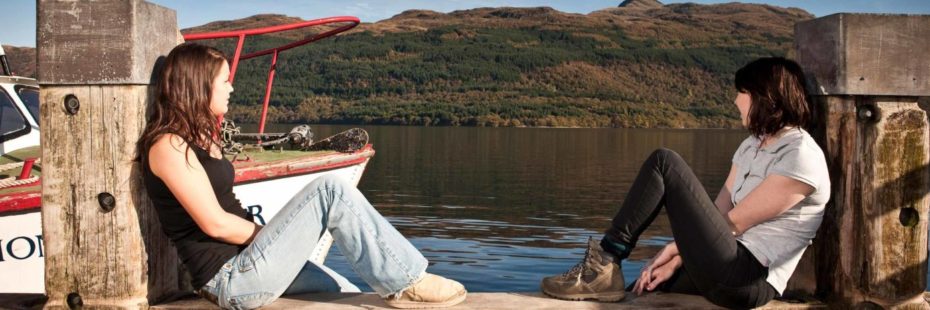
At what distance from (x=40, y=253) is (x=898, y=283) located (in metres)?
5.81

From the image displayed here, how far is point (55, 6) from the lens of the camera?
3.59 metres

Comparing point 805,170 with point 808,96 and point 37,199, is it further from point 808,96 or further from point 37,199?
point 37,199

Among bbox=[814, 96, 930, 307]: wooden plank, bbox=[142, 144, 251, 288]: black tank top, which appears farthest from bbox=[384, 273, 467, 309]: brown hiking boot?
bbox=[814, 96, 930, 307]: wooden plank

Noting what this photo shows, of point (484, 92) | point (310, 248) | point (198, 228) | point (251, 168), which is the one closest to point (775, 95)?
point (310, 248)

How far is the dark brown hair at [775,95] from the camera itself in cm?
374

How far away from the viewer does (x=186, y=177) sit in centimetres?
343

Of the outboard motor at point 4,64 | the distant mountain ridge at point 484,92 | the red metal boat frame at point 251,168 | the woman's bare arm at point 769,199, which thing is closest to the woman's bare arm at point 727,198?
the woman's bare arm at point 769,199

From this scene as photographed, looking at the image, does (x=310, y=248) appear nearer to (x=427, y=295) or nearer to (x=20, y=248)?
(x=427, y=295)

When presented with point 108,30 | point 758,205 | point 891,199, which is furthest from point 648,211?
point 108,30

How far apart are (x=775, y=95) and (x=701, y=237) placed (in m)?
0.66

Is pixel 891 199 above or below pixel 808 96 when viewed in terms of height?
below

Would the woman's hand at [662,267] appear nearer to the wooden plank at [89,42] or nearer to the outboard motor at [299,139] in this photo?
the wooden plank at [89,42]

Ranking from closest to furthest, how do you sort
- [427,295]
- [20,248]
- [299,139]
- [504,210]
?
[427,295]
[20,248]
[299,139]
[504,210]

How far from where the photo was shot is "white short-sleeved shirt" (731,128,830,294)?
12.0ft
